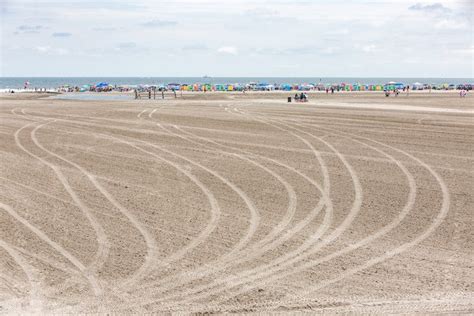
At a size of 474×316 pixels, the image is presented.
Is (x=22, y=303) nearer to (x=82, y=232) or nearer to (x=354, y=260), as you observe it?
(x=82, y=232)

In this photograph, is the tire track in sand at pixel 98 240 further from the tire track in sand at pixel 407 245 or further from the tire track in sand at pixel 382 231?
the tire track in sand at pixel 407 245

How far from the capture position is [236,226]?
11.9 meters

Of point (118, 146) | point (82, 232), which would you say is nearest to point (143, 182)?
point (82, 232)

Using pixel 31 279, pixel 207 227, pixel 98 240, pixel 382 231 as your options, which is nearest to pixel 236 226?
pixel 207 227

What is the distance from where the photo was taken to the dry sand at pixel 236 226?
8453 millimetres

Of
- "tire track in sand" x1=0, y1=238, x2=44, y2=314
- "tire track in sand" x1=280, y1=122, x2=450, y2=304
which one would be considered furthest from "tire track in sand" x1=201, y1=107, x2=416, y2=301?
"tire track in sand" x1=0, y1=238, x2=44, y2=314

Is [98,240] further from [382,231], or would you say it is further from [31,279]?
[382,231]

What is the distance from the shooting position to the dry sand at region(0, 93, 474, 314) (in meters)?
8.45

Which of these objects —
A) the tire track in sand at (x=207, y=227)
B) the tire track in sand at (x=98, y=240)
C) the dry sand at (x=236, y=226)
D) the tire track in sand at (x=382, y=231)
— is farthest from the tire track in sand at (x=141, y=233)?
the tire track in sand at (x=382, y=231)

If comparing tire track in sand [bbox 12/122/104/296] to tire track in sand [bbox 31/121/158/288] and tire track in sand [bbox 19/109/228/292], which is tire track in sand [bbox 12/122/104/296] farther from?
tire track in sand [bbox 19/109/228/292]

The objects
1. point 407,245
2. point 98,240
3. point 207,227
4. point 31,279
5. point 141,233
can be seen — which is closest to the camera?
point 31,279

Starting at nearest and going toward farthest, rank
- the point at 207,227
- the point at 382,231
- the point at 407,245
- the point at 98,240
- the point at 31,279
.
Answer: the point at 31,279 < the point at 407,245 < the point at 98,240 < the point at 382,231 < the point at 207,227

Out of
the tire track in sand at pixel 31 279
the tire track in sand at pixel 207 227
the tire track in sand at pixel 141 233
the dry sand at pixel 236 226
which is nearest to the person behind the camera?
the tire track in sand at pixel 31 279

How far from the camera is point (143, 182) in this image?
16000 mm
